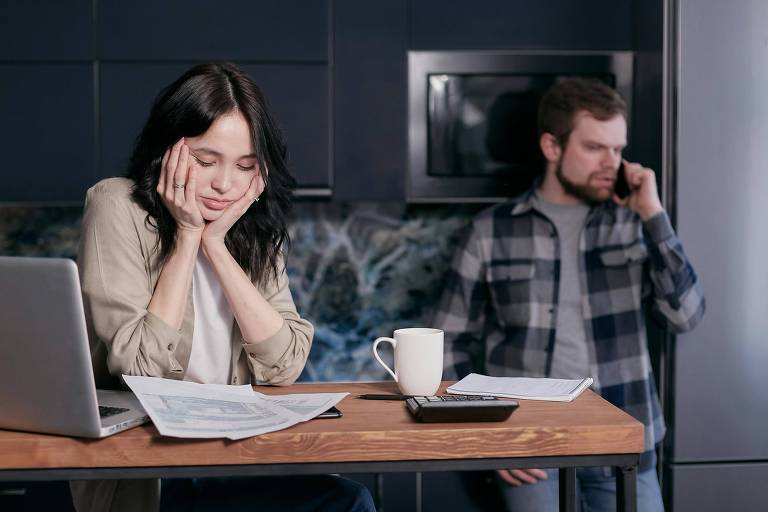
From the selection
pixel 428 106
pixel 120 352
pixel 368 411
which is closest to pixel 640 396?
pixel 428 106

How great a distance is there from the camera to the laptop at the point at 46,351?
3.53 ft

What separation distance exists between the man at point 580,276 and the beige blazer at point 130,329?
89 cm

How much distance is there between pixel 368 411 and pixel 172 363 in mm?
374

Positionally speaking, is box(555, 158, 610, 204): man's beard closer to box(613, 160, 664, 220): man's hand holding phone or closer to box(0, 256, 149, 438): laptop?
box(613, 160, 664, 220): man's hand holding phone

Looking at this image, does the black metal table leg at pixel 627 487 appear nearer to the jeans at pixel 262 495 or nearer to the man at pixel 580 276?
the jeans at pixel 262 495

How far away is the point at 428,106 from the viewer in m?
2.62

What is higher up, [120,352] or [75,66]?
[75,66]

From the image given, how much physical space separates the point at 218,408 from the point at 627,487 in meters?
0.59

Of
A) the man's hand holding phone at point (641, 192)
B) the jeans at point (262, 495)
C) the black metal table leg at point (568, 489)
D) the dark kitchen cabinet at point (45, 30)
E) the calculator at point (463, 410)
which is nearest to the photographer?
the calculator at point (463, 410)

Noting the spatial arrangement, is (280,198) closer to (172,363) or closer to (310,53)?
(172,363)

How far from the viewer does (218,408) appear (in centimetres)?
122

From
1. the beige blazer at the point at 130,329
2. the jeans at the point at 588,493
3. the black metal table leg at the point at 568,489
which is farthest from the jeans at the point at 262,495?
the jeans at the point at 588,493

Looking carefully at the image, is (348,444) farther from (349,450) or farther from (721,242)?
(721,242)

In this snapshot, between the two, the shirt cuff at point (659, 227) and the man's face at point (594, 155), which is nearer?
the shirt cuff at point (659, 227)
